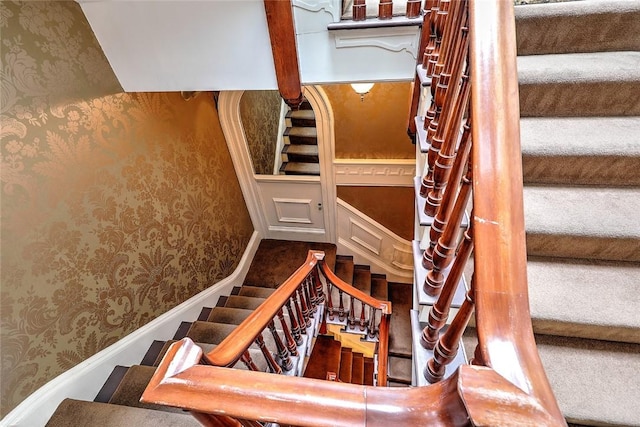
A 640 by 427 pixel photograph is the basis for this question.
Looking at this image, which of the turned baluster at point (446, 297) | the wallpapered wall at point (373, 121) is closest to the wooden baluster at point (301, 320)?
the turned baluster at point (446, 297)

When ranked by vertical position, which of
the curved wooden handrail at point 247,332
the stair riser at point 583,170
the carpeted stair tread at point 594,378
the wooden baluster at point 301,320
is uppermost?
the stair riser at point 583,170

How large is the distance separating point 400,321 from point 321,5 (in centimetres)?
305

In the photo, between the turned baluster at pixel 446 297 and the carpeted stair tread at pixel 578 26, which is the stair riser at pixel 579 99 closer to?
the carpeted stair tread at pixel 578 26

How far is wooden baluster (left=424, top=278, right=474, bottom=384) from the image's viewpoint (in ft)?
2.30

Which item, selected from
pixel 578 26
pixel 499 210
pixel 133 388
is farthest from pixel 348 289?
pixel 578 26

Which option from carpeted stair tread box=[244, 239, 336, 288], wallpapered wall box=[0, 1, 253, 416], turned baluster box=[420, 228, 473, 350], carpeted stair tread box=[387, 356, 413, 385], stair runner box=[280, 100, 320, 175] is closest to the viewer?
turned baluster box=[420, 228, 473, 350]

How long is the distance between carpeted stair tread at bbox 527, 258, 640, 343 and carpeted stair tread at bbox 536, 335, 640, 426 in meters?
0.04

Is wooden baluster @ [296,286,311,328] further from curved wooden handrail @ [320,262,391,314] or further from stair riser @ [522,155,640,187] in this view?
stair riser @ [522,155,640,187]

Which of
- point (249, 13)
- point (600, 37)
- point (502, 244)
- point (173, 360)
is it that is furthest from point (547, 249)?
point (249, 13)

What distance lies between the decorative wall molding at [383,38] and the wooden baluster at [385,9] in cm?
5

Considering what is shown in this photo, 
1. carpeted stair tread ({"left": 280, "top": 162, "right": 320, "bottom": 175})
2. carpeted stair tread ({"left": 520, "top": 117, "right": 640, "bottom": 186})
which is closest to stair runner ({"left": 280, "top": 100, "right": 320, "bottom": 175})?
carpeted stair tread ({"left": 280, "top": 162, "right": 320, "bottom": 175})

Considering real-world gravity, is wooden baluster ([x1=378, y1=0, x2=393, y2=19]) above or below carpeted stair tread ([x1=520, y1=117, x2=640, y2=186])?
above

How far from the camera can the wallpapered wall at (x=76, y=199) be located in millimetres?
1300

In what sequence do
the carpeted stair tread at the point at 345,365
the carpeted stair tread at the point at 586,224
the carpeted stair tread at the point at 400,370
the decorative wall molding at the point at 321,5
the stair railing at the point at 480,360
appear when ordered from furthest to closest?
the carpeted stair tread at the point at 345,365
the carpeted stair tread at the point at 400,370
the decorative wall molding at the point at 321,5
the carpeted stair tread at the point at 586,224
the stair railing at the point at 480,360
